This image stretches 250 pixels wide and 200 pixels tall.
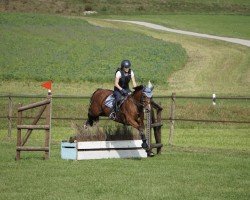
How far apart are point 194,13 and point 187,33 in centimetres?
1727

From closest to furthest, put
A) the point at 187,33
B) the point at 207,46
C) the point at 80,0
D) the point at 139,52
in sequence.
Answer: the point at 139,52, the point at 207,46, the point at 187,33, the point at 80,0

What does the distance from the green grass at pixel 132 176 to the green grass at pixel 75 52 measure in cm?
2444

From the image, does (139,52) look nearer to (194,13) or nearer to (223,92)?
(223,92)

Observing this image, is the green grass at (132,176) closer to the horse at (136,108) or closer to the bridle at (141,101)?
the horse at (136,108)

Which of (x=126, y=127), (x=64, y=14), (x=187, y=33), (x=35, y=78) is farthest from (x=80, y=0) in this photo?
(x=126, y=127)

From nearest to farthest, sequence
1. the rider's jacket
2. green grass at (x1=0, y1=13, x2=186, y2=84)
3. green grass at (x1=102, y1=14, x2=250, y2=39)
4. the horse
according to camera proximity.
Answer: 1. the horse
2. the rider's jacket
3. green grass at (x1=0, y1=13, x2=186, y2=84)
4. green grass at (x1=102, y1=14, x2=250, y2=39)

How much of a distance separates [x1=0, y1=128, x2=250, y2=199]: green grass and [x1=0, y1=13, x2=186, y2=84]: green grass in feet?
80.2

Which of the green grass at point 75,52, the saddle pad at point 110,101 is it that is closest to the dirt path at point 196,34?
the green grass at point 75,52

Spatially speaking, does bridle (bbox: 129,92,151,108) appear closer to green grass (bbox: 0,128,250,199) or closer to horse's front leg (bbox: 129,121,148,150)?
horse's front leg (bbox: 129,121,148,150)

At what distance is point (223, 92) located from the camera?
41.4 meters

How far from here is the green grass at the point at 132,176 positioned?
14797 millimetres

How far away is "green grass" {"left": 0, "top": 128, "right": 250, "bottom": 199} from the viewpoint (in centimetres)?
1480

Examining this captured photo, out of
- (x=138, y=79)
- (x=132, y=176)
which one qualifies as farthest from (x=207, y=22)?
(x=132, y=176)

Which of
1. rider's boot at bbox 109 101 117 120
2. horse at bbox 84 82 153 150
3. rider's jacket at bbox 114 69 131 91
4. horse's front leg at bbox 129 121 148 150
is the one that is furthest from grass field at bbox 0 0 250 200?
rider's jacket at bbox 114 69 131 91
